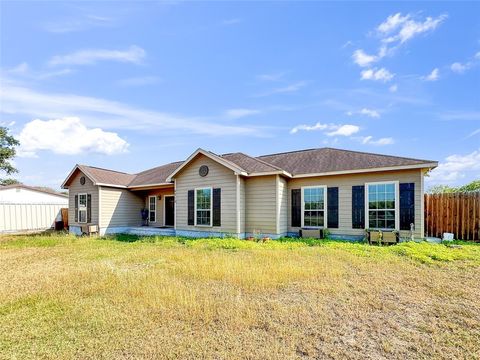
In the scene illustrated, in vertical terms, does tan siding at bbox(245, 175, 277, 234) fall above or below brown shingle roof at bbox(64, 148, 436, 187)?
below

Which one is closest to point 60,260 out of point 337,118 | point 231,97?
point 231,97

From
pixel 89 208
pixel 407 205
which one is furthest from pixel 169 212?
pixel 407 205

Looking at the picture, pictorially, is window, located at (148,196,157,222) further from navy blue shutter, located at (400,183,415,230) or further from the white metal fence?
navy blue shutter, located at (400,183,415,230)

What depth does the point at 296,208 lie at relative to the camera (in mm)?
13062

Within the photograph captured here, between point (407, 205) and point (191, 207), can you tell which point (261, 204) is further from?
point (407, 205)

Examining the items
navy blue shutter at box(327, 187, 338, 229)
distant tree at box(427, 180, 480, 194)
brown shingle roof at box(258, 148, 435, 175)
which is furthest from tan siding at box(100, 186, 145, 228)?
distant tree at box(427, 180, 480, 194)

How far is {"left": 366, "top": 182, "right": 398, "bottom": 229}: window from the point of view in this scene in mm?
11133

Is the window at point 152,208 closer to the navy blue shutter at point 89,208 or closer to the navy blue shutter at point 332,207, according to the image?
the navy blue shutter at point 89,208

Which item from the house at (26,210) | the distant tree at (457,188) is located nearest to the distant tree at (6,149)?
the house at (26,210)

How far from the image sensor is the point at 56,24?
30.3ft

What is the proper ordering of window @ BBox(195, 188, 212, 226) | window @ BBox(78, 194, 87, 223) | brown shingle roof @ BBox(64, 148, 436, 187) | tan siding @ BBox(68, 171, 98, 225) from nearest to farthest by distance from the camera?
brown shingle roof @ BBox(64, 148, 436, 187), window @ BBox(195, 188, 212, 226), tan siding @ BBox(68, 171, 98, 225), window @ BBox(78, 194, 87, 223)

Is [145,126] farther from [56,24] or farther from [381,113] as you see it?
[381,113]

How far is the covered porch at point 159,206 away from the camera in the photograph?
18.0 m

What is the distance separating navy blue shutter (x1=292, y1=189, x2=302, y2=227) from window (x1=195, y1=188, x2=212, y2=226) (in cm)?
427
